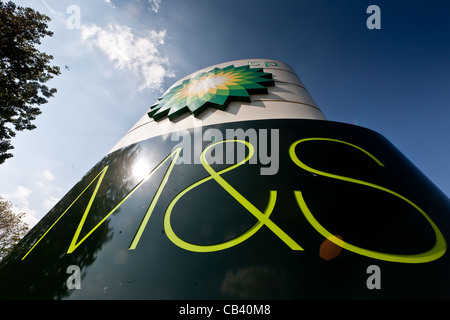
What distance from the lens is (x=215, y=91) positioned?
467cm

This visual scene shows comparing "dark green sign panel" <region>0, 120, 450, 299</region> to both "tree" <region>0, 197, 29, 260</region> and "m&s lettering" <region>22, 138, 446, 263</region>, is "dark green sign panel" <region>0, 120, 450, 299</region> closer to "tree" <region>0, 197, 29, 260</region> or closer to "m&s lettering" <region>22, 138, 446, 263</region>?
"m&s lettering" <region>22, 138, 446, 263</region>

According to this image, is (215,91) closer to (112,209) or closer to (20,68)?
(112,209)

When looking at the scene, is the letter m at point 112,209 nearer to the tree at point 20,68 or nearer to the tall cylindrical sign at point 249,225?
the tall cylindrical sign at point 249,225

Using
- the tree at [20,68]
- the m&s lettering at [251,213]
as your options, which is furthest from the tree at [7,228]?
the m&s lettering at [251,213]

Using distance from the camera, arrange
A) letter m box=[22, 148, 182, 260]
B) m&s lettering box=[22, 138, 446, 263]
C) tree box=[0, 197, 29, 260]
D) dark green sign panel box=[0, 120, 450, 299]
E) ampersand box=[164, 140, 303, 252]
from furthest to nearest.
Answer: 1. tree box=[0, 197, 29, 260]
2. letter m box=[22, 148, 182, 260]
3. ampersand box=[164, 140, 303, 252]
4. m&s lettering box=[22, 138, 446, 263]
5. dark green sign panel box=[0, 120, 450, 299]

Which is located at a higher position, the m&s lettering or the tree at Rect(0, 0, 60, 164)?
the tree at Rect(0, 0, 60, 164)

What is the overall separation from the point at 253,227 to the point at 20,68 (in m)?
12.4

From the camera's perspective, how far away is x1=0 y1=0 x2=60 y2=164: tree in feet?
25.6

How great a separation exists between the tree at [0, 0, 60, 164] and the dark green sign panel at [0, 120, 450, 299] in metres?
8.87

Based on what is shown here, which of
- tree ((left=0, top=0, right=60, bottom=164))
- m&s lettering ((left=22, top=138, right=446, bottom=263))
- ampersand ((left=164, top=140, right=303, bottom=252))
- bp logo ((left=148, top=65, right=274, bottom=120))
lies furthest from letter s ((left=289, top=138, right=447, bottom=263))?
tree ((left=0, top=0, right=60, bottom=164))

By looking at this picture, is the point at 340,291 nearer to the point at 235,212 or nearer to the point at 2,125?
the point at 235,212
